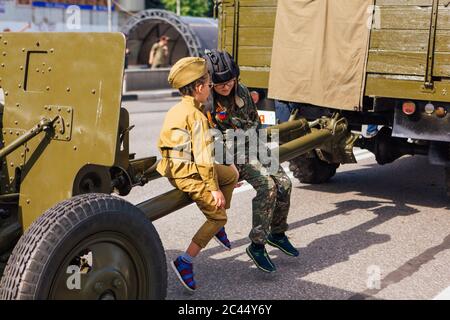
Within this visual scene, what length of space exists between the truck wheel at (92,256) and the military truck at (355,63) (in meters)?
3.51

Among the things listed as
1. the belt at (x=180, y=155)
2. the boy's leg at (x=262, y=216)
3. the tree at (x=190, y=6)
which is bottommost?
the boy's leg at (x=262, y=216)

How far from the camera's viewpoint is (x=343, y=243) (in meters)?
5.60

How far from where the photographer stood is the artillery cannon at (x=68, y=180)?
10.0ft

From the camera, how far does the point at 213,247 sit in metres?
5.39

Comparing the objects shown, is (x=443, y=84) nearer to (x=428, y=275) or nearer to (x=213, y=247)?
(x=428, y=275)

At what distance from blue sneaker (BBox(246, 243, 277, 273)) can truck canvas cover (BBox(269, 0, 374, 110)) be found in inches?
90.6

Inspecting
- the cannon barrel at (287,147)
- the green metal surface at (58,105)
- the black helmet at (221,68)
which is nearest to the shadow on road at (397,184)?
the cannon barrel at (287,147)

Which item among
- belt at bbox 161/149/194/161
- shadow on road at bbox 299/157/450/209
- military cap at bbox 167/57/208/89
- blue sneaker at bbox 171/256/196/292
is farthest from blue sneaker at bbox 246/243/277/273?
shadow on road at bbox 299/157/450/209

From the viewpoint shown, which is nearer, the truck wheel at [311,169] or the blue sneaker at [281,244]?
the blue sneaker at [281,244]

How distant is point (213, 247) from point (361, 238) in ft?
4.25

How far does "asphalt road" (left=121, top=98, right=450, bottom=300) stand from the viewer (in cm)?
453

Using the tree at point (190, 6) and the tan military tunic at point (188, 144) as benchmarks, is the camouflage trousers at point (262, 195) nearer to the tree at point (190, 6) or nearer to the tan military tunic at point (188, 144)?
the tan military tunic at point (188, 144)

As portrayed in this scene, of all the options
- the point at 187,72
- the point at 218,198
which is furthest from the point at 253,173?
the point at 187,72
